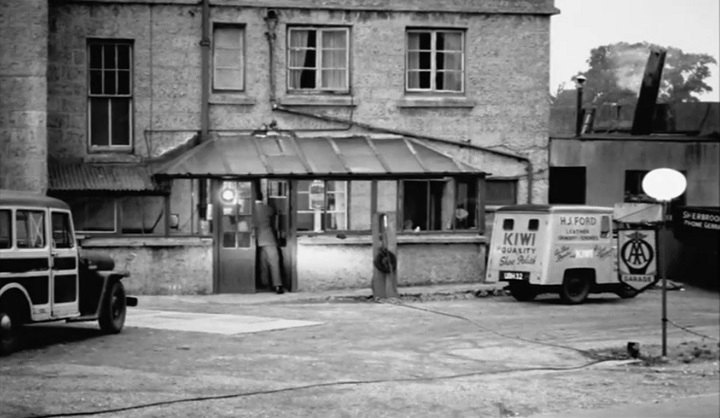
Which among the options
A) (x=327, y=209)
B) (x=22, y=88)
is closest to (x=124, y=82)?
(x=22, y=88)

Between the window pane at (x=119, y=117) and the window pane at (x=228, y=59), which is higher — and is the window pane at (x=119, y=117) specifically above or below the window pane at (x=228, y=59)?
below

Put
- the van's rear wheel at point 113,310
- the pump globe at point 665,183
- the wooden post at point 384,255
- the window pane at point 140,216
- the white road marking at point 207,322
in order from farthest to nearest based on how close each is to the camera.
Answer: the window pane at point 140,216, the wooden post at point 384,255, the white road marking at point 207,322, the van's rear wheel at point 113,310, the pump globe at point 665,183

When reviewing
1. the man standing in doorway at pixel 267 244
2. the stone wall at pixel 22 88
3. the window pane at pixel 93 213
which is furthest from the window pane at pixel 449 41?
the stone wall at pixel 22 88

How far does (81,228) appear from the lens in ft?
89.4

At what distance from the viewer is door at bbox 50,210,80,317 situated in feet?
56.2

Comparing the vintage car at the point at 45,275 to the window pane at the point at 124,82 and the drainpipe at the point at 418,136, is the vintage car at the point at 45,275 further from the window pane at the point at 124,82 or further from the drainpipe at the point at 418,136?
the drainpipe at the point at 418,136

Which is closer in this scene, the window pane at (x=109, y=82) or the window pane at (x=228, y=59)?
the window pane at (x=109, y=82)

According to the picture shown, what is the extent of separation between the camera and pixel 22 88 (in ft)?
84.5

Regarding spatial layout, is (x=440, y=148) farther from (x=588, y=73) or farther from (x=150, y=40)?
(x=588, y=73)

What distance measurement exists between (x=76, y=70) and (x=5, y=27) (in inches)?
97.5

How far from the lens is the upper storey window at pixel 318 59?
28.9m

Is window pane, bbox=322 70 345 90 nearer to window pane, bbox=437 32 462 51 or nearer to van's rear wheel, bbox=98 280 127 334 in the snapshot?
window pane, bbox=437 32 462 51

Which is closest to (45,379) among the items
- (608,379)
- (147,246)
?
(608,379)

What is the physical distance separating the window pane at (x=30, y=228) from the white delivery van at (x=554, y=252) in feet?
37.7
